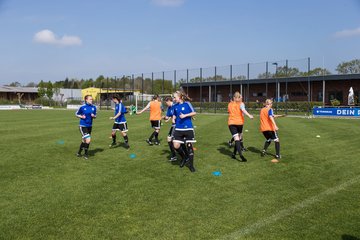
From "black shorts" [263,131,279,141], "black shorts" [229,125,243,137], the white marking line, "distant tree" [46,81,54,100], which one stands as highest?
"distant tree" [46,81,54,100]

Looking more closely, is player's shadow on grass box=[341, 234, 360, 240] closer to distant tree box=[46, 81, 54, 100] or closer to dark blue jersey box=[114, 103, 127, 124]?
dark blue jersey box=[114, 103, 127, 124]

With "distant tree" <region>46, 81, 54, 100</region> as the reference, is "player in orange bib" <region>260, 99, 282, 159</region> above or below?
below

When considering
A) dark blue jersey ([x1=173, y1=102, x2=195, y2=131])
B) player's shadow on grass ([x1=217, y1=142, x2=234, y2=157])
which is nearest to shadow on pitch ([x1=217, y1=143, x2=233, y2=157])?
player's shadow on grass ([x1=217, y1=142, x2=234, y2=157])

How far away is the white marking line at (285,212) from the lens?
4590 millimetres

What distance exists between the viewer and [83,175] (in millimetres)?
7848

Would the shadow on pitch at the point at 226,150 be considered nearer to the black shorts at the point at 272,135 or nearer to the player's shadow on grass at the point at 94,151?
the black shorts at the point at 272,135

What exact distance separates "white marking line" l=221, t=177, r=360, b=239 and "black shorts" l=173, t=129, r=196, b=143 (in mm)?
3310

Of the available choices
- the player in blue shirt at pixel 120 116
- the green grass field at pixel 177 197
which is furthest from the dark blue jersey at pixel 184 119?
the player in blue shirt at pixel 120 116

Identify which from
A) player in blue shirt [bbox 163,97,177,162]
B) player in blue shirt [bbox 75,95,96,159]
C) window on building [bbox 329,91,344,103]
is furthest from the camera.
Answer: window on building [bbox 329,91,344,103]

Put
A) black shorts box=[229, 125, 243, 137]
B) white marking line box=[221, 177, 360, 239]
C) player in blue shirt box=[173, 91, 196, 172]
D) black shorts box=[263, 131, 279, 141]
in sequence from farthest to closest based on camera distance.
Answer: black shorts box=[263, 131, 279, 141] < black shorts box=[229, 125, 243, 137] < player in blue shirt box=[173, 91, 196, 172] < white marking line box=[221, 177, 360, 239]

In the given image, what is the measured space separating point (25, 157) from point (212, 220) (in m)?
7.02

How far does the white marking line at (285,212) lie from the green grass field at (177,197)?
14mm

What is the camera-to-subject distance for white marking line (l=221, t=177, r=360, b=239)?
15.1 feet

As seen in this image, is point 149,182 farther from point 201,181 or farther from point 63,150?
point 63,150
